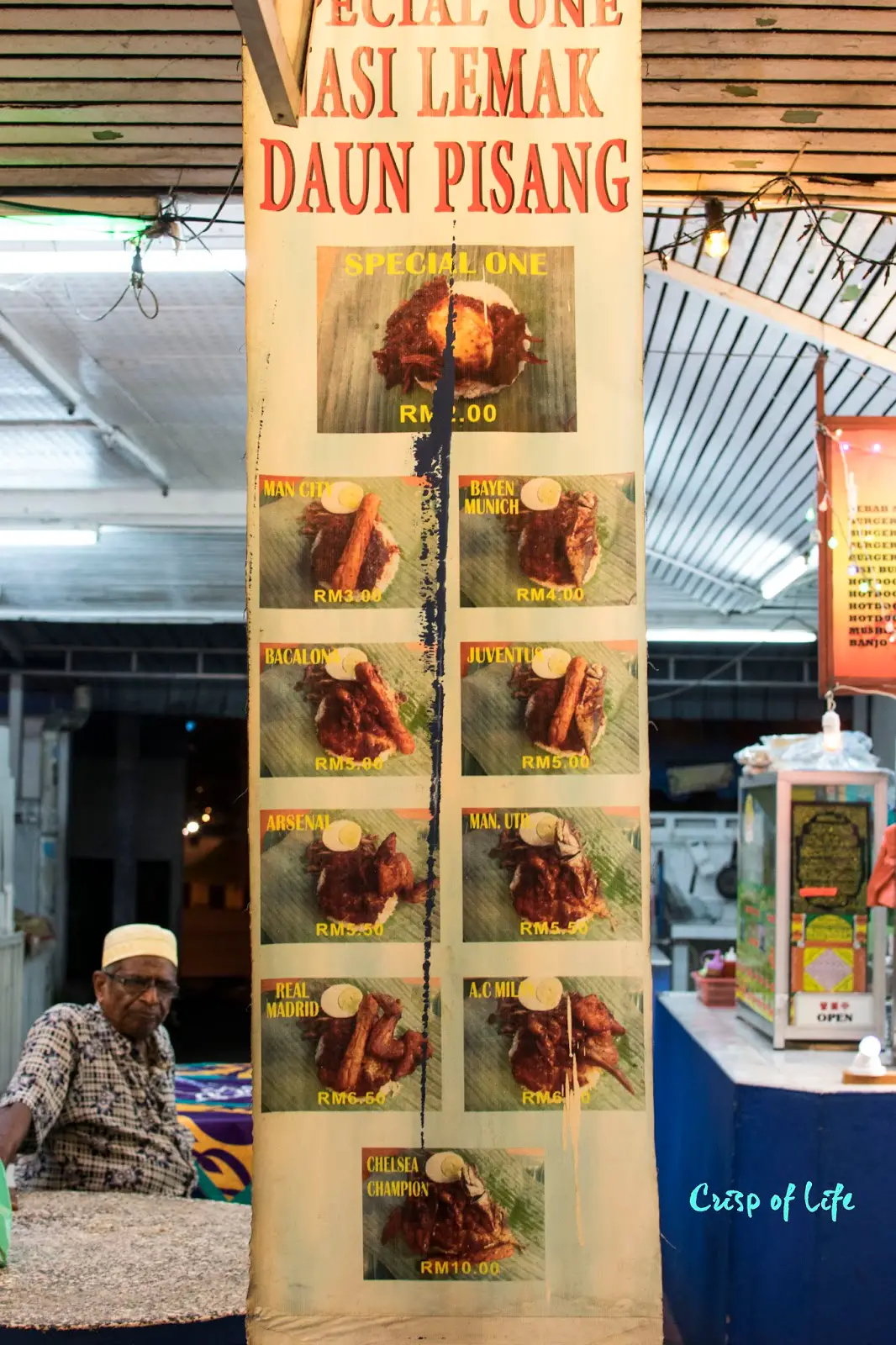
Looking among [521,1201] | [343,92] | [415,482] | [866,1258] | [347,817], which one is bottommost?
[866,1258]

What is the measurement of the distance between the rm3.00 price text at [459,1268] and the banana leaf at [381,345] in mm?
1143

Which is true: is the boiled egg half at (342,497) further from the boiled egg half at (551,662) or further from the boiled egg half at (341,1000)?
the boiled egg half at (341,1000)

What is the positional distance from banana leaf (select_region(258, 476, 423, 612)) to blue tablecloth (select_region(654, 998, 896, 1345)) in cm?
252

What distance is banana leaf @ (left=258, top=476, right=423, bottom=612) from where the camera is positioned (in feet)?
5.71

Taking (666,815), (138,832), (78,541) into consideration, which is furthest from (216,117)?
(138,832)

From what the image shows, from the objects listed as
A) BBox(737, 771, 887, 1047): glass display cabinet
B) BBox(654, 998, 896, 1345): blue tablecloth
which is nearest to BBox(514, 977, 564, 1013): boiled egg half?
BBox(654, 998, 896, 1345): blue tablecloth

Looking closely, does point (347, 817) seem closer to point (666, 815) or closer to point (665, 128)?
point (665, 128)

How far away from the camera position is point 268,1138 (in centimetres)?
168

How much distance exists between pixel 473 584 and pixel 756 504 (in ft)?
20.9

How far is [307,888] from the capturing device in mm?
1709

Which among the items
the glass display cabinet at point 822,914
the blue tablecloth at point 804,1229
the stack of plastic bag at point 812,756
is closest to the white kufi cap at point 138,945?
the blue tablecloth at point 804,1229

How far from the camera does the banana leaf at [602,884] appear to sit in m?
1.71

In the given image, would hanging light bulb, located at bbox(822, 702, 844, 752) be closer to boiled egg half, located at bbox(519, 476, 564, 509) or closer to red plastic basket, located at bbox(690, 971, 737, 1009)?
red plastic basket, located at bbox(690, 971, 737, 1009)

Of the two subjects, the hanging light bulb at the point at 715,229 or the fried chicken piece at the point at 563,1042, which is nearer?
the fried chicken piece at the point at 563,1042
